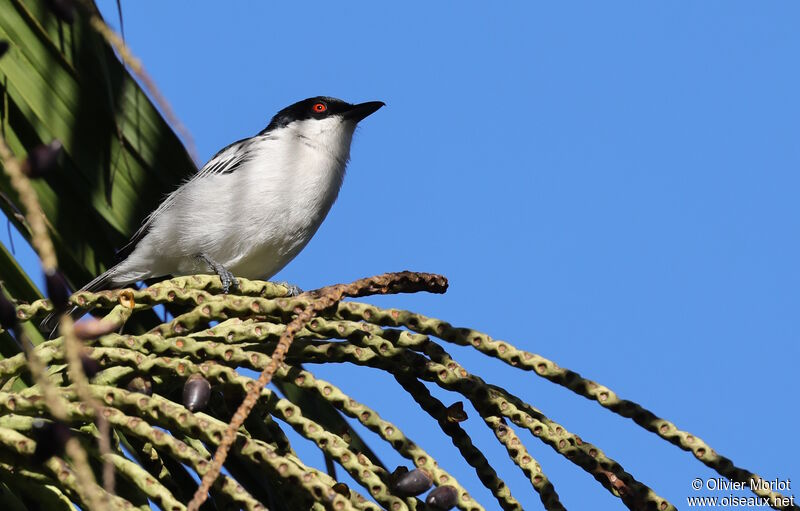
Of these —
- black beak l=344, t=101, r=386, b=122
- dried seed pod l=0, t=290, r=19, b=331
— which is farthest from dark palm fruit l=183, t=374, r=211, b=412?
black beak l=344, t=101, r=386, b=122

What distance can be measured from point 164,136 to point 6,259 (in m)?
0.56

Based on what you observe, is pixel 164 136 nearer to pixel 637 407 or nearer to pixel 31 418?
pixel 31 418

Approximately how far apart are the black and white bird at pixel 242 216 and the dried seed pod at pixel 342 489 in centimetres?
358

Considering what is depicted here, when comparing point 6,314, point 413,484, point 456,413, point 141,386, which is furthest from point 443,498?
point 6,314

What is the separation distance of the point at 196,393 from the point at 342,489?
0.86ft

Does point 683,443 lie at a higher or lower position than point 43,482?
higher

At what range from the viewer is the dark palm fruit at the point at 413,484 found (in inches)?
61.6

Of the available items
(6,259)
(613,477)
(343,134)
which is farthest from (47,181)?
(343,134)

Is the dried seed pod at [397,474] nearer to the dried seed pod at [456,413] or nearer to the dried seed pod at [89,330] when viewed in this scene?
the dried seed pod at [456,413]

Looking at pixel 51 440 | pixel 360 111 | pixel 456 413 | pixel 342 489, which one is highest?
pixel 360 111

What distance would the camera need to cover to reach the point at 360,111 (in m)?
6.09

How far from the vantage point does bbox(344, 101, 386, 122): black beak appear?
19.9ft

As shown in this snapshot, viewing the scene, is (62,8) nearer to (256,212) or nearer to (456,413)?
(456,413)

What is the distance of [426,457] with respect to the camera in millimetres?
1631
